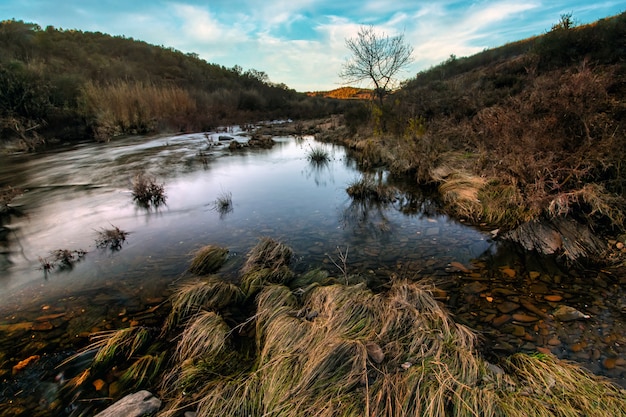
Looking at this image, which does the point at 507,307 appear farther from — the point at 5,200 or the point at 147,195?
the point at 5,200

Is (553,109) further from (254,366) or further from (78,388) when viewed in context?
(78,388)

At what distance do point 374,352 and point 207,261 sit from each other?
2.98 meters

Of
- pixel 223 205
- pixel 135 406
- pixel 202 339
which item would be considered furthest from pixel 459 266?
pixel 223 205

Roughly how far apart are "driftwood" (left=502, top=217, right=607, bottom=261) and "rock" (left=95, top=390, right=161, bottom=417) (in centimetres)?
519

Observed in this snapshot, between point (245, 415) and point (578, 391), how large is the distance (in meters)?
2.34

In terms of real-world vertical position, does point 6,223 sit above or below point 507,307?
above

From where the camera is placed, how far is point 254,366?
2.59 m

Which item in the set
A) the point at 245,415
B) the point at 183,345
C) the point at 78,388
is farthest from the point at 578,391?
the point at 78,388

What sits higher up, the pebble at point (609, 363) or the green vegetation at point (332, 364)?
the green vegetation at point (332, 364)

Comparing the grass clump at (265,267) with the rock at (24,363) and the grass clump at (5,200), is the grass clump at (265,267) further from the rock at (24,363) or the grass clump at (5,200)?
the grass clump at (5,200)

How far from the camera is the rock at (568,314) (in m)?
3.00

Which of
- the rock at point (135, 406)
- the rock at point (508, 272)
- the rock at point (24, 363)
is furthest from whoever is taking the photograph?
the rock at point (508, 272)

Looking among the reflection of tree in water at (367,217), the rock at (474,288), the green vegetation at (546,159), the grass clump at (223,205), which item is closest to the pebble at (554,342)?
the rock at (474,288)

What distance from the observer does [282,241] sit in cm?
541
